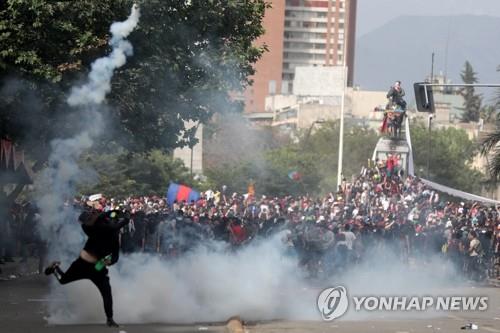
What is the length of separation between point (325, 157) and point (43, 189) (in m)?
69.4

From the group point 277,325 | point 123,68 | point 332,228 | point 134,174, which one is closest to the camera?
point 277,325

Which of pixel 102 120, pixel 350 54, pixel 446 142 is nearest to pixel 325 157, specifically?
pixel 446 142

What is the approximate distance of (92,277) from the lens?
15.4m

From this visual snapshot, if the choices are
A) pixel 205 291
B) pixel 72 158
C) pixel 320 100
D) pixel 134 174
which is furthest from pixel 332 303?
pixel 320 100

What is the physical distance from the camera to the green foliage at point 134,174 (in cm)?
4916

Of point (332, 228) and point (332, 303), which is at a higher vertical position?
point (332, 228)

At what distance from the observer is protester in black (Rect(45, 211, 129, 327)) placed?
15422 mm

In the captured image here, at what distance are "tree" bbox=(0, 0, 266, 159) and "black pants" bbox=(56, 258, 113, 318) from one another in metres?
6.42

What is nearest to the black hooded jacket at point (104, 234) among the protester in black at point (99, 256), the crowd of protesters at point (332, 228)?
the protester in black at point (99, 256)

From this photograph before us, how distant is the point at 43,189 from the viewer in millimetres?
20266

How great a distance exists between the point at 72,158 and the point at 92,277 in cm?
415

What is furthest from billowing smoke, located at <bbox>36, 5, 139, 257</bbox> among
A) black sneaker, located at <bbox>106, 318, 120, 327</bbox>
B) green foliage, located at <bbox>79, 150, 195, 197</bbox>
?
green foliage, located at <bbox>79, 150, 195, 197</bbox>

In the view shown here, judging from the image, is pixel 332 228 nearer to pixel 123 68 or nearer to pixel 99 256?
pixel 123 68

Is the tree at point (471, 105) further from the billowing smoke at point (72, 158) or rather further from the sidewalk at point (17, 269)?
the billowing smoke at point (72, 158)
